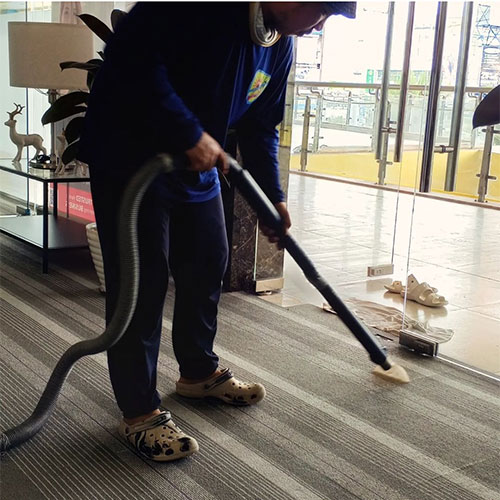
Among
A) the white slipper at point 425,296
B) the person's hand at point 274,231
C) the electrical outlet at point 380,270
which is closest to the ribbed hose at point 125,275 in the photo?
the person's hand at point 274,231

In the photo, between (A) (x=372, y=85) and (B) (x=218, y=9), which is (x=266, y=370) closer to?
(B) (x=218, y=9)

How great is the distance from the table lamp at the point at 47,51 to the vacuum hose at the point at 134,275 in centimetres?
197

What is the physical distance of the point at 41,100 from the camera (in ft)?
16.0

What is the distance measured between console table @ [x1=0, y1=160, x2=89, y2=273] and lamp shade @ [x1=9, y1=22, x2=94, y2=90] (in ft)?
1.37

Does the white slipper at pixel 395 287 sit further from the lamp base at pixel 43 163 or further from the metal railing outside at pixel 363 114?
the lamp base at pixel 43 163

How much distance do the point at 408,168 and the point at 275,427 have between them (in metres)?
1.80

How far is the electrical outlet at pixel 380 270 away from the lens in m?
3.48

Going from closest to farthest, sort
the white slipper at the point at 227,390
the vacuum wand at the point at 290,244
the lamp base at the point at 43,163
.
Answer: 1. the vacuum wand at the point at 290,244
2. the white slipper at the point at 227,390
3. the lamp base at the point at 43,163

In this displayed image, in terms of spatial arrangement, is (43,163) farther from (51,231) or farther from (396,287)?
(396,287)

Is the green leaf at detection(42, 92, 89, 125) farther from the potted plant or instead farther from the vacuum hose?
the vacuum hose

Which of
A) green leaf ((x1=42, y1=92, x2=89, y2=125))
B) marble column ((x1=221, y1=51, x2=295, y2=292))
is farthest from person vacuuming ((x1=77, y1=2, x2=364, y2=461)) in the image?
green leaf ((x1=42, y1=92, x2=89, y2=125))

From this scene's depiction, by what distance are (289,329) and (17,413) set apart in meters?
1.09

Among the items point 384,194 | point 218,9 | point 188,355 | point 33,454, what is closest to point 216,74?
point 218,9

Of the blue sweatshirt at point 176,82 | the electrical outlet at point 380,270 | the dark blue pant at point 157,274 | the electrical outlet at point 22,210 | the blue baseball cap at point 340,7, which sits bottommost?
the electrical outlet at point 22,210
